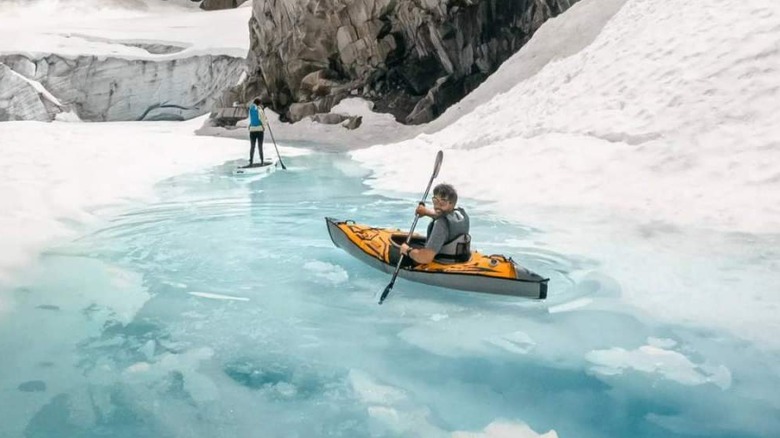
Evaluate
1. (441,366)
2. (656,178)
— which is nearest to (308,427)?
(441,366)

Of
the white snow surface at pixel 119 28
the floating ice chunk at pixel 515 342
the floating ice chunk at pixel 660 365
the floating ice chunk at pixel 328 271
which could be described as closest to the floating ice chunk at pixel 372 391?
the floating ice chunk at pixel 515 342

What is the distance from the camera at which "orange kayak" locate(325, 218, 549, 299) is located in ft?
17.5

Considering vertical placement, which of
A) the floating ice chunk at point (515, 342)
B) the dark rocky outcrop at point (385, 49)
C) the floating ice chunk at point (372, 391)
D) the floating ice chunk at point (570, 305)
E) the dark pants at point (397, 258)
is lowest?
the floating ice chunk at point (372, 391)

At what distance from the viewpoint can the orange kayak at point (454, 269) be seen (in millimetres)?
5332

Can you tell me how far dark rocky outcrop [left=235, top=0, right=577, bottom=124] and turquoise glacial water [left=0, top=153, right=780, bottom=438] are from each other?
53.7 feet

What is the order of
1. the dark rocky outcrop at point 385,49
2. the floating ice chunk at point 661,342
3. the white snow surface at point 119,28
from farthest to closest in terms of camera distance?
the white snow surface at point 119,28, the dark rocky outcrop at point 385,49, the floating ice chunk at point 661,342

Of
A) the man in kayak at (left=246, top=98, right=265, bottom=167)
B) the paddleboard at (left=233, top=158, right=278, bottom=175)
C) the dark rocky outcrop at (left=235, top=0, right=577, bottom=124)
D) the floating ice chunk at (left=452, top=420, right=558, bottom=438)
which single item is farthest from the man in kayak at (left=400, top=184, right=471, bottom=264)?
the dark rocky outcrop at (left=235, top=0, right=577, bottom=124)

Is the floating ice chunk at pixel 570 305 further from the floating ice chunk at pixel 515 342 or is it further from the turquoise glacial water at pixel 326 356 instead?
the floating ice chunk at pixel 515 342

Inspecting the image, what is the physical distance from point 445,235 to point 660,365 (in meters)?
2.17

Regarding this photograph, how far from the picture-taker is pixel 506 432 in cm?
338

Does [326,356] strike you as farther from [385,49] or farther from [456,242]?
[385,49]

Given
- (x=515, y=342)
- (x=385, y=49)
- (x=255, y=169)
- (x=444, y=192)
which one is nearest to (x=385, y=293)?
(x=444, y=192)

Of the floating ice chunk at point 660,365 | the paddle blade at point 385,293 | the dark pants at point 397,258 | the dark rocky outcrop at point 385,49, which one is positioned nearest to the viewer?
the floating ice chunk at point 660,365

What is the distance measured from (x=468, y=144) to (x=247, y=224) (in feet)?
21.9
